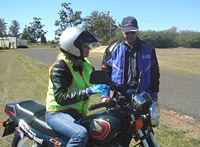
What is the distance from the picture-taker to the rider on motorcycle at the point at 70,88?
A: 240cm

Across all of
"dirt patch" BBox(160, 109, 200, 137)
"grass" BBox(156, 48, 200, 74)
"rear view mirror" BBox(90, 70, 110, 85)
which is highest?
"rear view mirror" BBox(90, 70, 110, 85)

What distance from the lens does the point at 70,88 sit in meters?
2.65

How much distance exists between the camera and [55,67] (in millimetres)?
2586

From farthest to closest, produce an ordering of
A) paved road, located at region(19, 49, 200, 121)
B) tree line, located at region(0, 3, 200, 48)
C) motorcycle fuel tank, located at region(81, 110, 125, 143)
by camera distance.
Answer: tree line, located at region(0, 3, 200, 48) < paved road, located at region(19, 49, 200, 121) < motorcycle fuel tank, located at region(81, 110, 125, 143)

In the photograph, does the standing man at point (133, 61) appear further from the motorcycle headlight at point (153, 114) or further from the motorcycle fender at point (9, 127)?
the motorcycle fender at point (9, 127)

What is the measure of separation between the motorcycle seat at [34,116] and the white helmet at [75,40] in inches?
38.5

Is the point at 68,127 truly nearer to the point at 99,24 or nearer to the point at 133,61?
the point at 133,61

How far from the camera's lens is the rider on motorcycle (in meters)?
2.40

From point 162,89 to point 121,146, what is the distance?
264 inches

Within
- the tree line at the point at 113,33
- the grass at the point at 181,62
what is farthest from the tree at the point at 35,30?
the grass at the point at 181,62

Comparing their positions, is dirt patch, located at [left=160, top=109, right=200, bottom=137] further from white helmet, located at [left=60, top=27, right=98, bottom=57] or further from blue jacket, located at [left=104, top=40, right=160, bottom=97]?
white helmet, located at [left=60, top=27, right=98, bottom=57]

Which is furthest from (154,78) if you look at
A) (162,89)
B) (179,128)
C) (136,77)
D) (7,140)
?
(162,89)

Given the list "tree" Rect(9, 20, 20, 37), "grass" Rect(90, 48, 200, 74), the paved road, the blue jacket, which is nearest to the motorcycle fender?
the blue jacket

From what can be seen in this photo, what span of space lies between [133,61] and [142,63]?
14 cm
